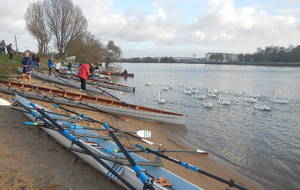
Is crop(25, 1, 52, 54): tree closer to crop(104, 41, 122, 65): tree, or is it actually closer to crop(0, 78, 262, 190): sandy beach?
crop(104, 41, 122, 65): tree

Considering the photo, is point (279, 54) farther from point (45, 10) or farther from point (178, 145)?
point (178, 145)

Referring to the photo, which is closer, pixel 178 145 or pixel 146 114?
pixel 178 145

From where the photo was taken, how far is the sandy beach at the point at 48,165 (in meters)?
4.20

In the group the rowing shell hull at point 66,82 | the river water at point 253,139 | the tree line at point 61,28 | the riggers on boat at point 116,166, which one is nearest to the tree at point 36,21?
the tree line at point 61,28

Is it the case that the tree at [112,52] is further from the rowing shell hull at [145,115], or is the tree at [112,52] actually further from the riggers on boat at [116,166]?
the riggers on boat at [116,166]

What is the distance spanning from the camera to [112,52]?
70.7 metres

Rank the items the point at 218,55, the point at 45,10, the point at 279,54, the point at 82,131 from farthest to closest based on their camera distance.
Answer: the point at 218,55, the point at 279,54, the point at 45,10, the point at 82,131

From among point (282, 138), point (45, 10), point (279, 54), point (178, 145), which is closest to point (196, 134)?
point (178, 145)

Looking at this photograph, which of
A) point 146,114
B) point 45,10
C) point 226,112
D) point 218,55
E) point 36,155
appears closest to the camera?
point 36,155

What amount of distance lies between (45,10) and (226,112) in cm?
3948

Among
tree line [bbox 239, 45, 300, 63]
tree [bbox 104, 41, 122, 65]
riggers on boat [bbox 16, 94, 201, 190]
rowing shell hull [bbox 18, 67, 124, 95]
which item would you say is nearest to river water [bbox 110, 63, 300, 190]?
riggers on boat [bbox 16, 94, 201, 190]

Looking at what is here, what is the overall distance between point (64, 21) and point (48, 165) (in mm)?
43156

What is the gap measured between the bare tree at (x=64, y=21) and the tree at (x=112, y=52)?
20440 mm

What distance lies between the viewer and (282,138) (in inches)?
392
